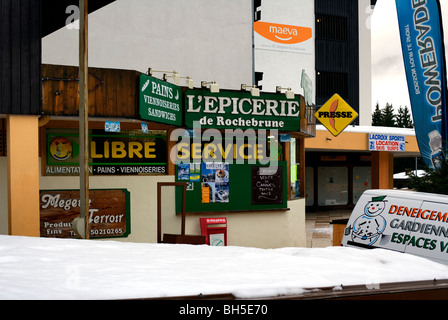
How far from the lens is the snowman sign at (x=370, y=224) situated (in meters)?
8.12

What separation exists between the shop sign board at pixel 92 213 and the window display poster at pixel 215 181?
8.01 feet

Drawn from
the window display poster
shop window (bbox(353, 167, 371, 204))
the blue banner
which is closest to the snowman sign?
the blue banner

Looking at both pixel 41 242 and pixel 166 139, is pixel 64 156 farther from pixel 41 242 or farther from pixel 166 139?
pixel 41 242

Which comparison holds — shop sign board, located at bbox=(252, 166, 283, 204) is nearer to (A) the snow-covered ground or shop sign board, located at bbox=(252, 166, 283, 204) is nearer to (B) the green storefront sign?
(B) the green storefront sign

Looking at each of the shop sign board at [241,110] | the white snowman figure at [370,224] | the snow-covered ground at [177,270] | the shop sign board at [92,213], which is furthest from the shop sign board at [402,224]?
the shop sign board at [92,213]

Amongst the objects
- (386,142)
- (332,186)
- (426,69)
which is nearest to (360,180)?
(332,186)

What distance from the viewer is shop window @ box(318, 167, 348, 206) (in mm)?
31312

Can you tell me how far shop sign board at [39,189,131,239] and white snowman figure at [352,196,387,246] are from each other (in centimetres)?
685

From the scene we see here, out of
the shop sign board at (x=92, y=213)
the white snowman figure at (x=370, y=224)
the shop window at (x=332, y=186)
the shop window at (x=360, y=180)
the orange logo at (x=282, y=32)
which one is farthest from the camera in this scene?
the shop window at (x=360, y=180)

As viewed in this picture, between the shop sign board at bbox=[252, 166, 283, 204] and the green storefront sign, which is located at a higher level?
the green storefront sign

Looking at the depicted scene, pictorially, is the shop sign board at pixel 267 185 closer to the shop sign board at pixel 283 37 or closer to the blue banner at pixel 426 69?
the blue banner at pixel 426 69

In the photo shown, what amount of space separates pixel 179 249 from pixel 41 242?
1508 millimetres

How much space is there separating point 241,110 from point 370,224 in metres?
6.95

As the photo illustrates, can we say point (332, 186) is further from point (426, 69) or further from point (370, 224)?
point (370, 224)
